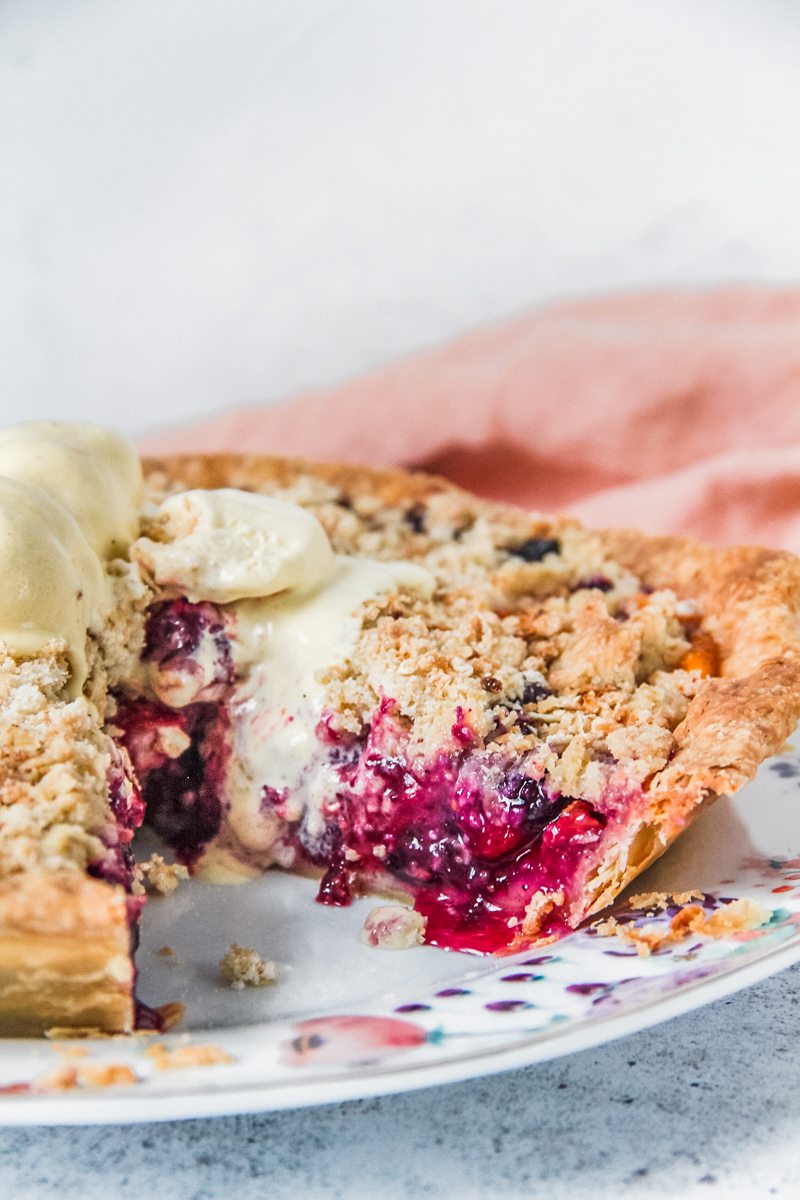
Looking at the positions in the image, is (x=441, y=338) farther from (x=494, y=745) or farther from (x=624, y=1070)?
(x=624, y=1070)

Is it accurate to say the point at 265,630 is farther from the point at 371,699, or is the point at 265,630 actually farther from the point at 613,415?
the point at 613,415

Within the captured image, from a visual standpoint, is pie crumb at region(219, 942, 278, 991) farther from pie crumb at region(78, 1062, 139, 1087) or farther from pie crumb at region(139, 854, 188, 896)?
pie crumb at region(78, 1062, 139, 1087)

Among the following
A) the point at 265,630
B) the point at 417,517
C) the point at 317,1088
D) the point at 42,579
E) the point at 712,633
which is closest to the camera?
the point at 317,1088

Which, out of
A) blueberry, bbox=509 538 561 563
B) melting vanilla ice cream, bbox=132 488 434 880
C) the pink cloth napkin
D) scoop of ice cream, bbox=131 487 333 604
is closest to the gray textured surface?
melting vanilla ice cream, bbox=132 488 434 880

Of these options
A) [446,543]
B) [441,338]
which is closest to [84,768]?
[446,543]

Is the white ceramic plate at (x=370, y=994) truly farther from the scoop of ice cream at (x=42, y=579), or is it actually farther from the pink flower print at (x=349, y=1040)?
the scoop of ice cream at (x=42, y=579)

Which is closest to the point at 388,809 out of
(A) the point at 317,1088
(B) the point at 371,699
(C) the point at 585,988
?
(B) the point at 371,699
